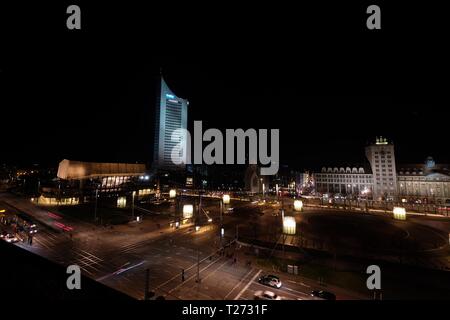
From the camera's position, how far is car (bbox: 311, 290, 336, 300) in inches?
930

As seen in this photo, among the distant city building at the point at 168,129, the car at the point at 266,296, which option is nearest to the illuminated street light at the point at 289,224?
the car at the point at 266,296

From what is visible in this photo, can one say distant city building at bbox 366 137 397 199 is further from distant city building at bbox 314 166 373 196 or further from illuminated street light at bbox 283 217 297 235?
illuminated street light at bbox 283 217 297 235

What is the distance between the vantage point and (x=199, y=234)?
153 feet

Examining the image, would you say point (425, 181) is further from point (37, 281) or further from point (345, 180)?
point (37, 281)

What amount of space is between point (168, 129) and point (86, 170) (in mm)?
95170

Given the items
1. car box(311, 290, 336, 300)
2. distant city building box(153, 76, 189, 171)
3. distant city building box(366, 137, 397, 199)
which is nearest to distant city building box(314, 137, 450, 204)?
distant city building box(366, 137, 397, 199)

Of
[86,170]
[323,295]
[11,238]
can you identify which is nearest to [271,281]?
[323,295]

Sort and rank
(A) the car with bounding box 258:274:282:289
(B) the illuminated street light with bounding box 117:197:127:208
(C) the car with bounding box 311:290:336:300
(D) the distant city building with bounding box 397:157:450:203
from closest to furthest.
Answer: (C) the car with bounding box 311:290:336:300
(A) the car with bounding box 258:274:282:289
(B) the illuminated street light with bounding box 117:197:127:208
(D) the distant city building with bounding box 397:157:450:203

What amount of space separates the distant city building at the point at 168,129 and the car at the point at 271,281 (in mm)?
152799

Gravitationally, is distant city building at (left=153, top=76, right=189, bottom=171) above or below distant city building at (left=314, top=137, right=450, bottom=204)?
above

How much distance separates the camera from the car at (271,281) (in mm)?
26297

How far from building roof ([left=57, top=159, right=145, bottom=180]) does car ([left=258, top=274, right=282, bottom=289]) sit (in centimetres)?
8751
